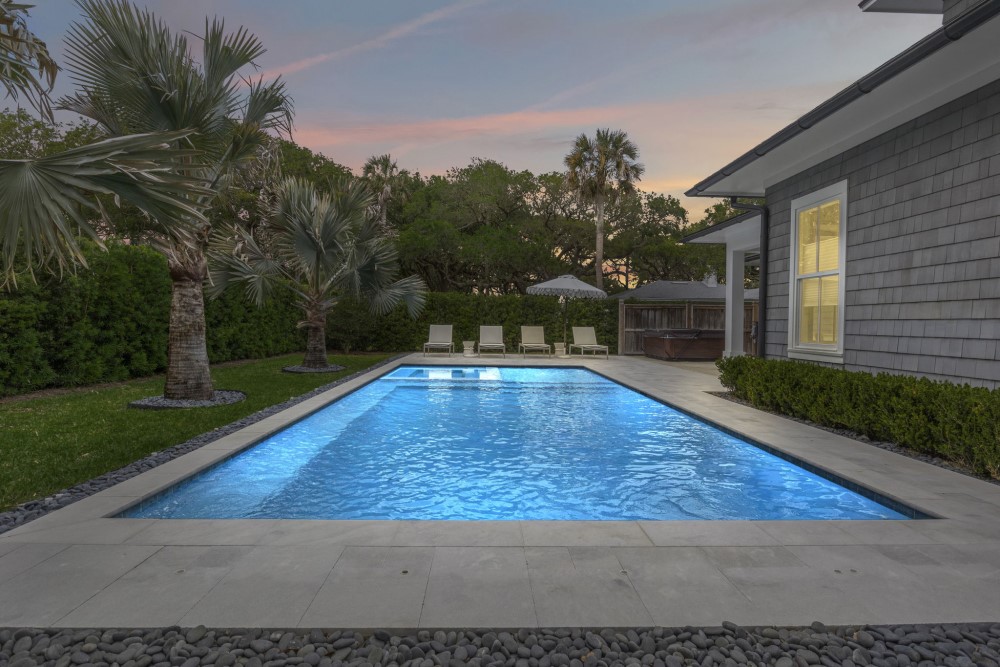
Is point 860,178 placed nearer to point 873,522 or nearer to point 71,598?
point 873,522

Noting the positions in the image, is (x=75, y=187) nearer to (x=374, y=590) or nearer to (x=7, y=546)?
(x=7, y=546)

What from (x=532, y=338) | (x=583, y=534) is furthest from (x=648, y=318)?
(x=583, y=534)

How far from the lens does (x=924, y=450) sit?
185 inches

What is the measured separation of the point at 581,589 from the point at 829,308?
599 cm

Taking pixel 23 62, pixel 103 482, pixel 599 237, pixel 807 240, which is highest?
pixel 599 237

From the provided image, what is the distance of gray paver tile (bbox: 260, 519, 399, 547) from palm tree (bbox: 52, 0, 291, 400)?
3.54m

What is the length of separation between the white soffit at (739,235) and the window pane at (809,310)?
2.93 m

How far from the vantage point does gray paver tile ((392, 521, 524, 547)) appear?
280cm

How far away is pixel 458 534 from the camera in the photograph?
116 inches

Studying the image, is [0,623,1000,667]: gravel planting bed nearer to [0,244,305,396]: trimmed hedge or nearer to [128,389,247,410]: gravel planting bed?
[128,389,247,410]: gravel planting bed

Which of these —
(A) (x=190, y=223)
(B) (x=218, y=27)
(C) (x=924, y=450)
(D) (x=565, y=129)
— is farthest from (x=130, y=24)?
(D) (x=565, y=129)

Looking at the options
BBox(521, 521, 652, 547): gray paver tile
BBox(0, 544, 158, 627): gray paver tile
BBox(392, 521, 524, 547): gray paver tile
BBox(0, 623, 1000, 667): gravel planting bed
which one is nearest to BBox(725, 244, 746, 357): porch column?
BBox(521, 521, 652, 547): gray paver tile

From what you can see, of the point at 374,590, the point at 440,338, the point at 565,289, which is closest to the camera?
the point at 374,590

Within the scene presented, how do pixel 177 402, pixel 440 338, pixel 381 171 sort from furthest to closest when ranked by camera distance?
pixel 381 171, pixel 440 338, pixel 177 402
